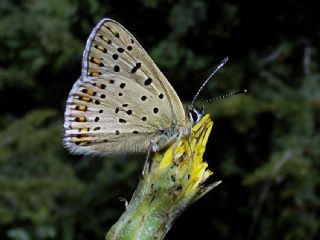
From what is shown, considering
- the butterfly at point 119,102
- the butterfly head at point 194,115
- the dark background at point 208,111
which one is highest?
the butterfly at point 119,102

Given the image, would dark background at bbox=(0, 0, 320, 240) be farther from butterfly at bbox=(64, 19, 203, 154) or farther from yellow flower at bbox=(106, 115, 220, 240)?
yellow flower at bbox=(106, 115, 220, 240)

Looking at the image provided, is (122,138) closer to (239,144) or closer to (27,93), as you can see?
(239,144)

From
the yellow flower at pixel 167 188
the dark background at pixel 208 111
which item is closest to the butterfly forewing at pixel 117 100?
the yellow flower at pixel 167 188

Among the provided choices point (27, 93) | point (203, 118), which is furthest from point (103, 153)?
point (27, 93)

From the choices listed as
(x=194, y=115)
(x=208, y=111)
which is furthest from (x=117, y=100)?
(x=208, y=111)

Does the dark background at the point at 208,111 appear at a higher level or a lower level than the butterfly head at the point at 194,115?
lower

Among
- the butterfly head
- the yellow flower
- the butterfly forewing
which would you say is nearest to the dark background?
the butterfly forewing

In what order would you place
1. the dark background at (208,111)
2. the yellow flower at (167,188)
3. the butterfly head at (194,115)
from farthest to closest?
the dark background at (208,111) → the butterfly head at (194,115) → the yellow flower at (167,188)

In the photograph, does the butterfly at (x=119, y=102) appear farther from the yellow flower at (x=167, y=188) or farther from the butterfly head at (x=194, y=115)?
the yellow flower at (x=167, y=188)
